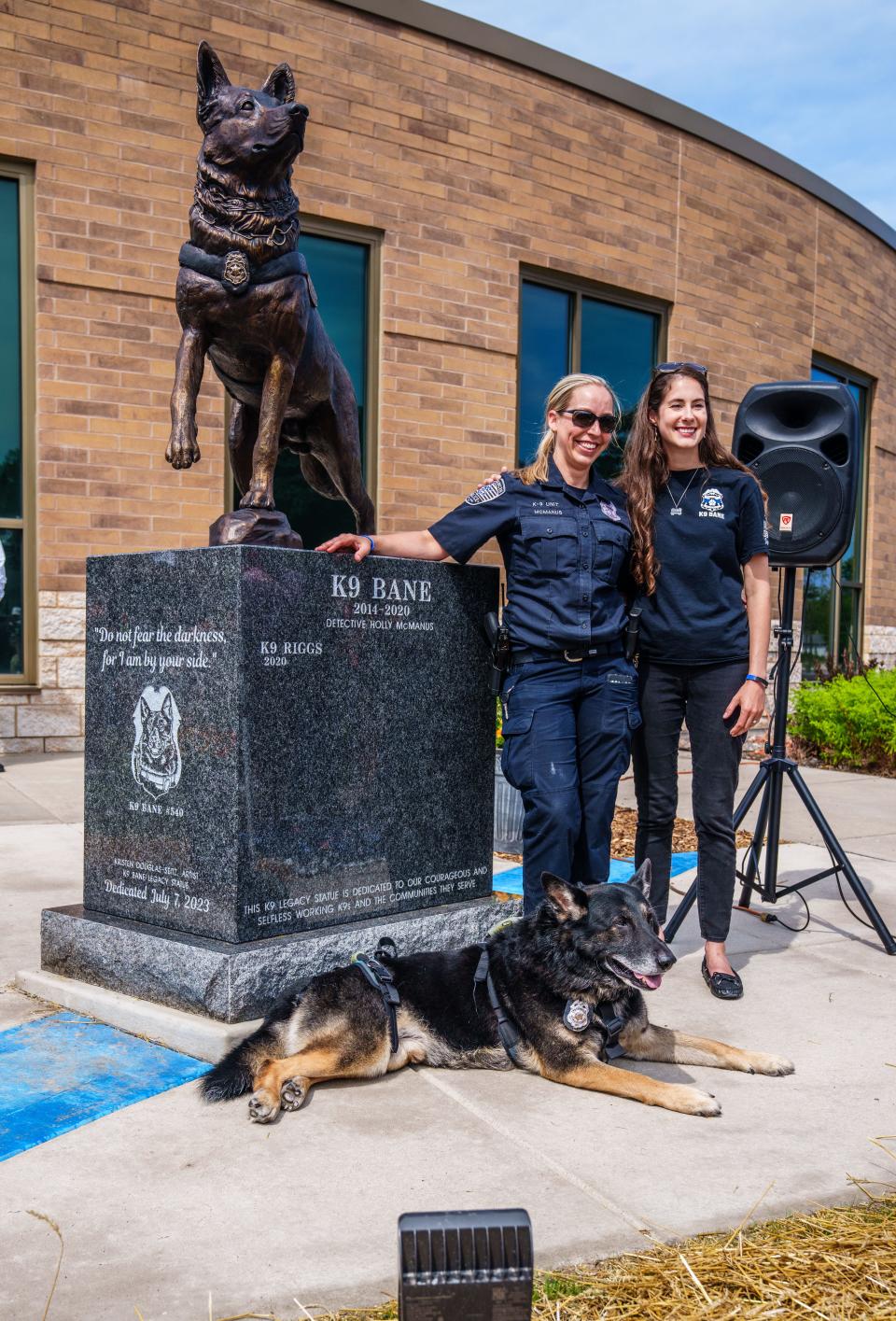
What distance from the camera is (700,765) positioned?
4426 mm

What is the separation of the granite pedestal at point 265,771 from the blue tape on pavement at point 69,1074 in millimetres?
192

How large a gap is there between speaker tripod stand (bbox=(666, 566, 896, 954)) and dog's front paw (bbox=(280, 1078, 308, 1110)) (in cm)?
212

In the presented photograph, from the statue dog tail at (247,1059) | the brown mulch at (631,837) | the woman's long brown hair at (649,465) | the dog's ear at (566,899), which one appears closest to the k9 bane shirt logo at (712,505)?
the woman's long brown hair at (649,465)

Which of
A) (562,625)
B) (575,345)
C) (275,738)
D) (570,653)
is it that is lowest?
(275,738)

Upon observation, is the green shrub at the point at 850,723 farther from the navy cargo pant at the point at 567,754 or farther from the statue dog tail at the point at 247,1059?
the statue dog tail at the point at 247,1059

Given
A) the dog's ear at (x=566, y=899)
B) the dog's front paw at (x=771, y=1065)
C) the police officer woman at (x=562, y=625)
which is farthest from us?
the police officer woman at (x=562, y=625)

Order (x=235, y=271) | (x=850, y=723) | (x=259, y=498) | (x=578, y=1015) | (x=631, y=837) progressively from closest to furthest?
(x=578, y=1015)
(x=235, y=271)
(x=259, y=498)
(x=631, y=837)
(x=850, y=723)

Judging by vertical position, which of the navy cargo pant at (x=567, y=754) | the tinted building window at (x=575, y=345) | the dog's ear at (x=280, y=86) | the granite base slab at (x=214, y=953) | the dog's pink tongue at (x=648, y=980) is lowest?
the granite base slab at (x=214, y=953)

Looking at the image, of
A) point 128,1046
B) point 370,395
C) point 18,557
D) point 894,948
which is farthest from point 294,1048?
point 370,395

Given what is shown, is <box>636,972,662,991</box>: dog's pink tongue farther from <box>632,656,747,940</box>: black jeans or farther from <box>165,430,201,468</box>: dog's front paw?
<box>165,430,201,468</box>: dog's front paw

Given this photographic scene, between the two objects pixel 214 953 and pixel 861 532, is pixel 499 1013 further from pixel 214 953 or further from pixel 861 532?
pixel 861 532

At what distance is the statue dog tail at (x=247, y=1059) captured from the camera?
322 cm

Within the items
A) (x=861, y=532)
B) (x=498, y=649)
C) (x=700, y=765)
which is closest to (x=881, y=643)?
(x=861, y=532)

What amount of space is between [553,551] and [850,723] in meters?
7.56
